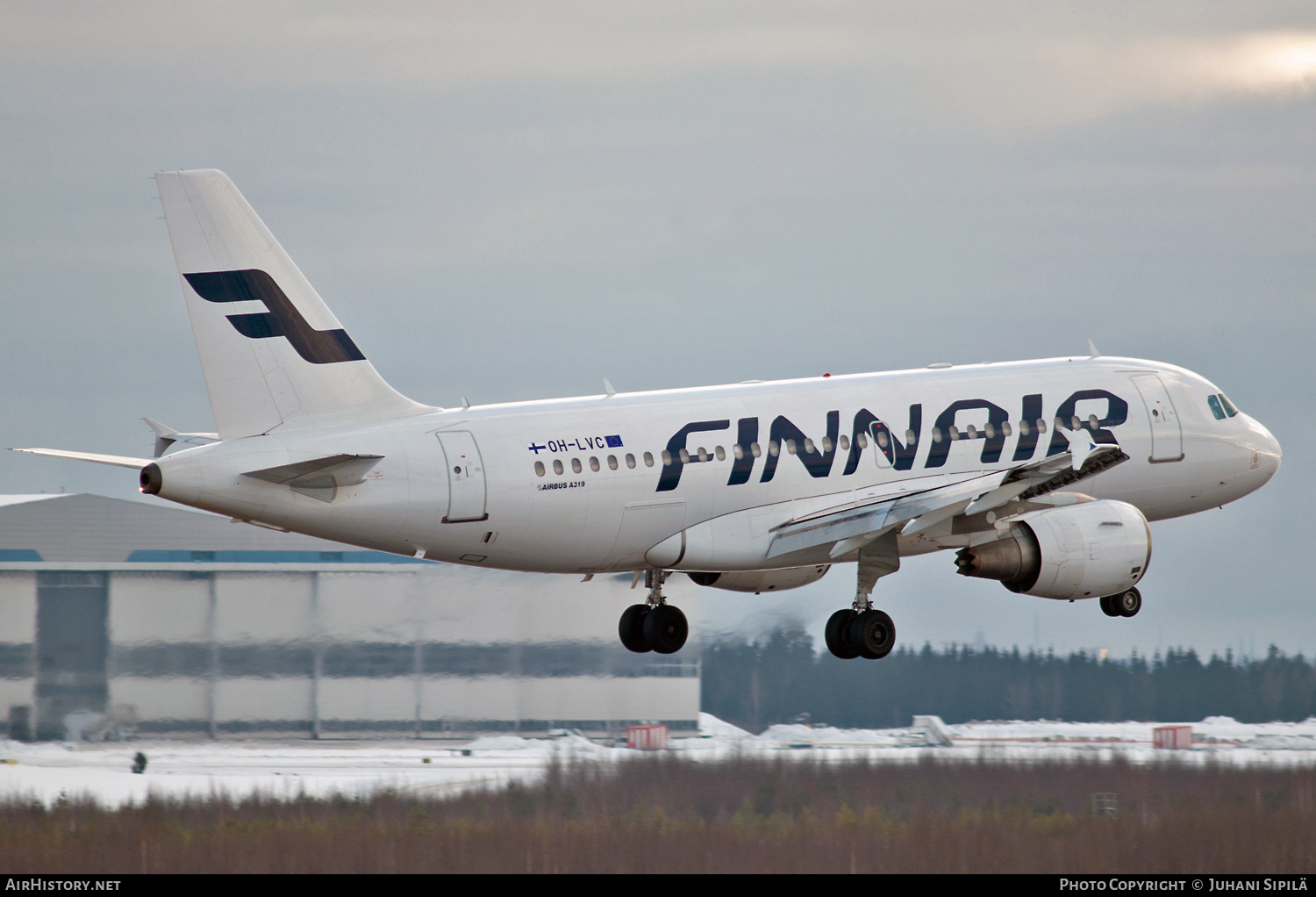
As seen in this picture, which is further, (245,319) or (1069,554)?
(1069,554)

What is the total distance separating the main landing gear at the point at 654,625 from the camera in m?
37.6

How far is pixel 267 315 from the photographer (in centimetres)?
3197

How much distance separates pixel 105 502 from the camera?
76188 millimetres

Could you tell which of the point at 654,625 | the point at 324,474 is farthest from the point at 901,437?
the point at 324,474

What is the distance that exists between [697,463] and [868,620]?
4.79 metres

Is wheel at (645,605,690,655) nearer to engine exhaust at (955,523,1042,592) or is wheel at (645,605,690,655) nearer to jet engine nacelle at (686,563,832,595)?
jet engine nacelle at (686,563,832,595)

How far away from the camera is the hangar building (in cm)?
6172

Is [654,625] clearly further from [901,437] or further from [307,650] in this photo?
[307,650]

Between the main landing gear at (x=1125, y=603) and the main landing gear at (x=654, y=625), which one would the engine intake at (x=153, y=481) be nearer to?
the main landing gear at (x=654, y=625)

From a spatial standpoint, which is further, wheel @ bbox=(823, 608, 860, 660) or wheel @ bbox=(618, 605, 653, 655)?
wheel @ bbox=(618, 605, 653, 655)

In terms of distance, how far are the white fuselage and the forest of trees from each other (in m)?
28.7

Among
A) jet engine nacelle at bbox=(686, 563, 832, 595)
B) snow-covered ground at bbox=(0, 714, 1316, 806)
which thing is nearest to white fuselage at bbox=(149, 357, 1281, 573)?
jet engine nacelle at bbox=(686, 563, 832, 595)
